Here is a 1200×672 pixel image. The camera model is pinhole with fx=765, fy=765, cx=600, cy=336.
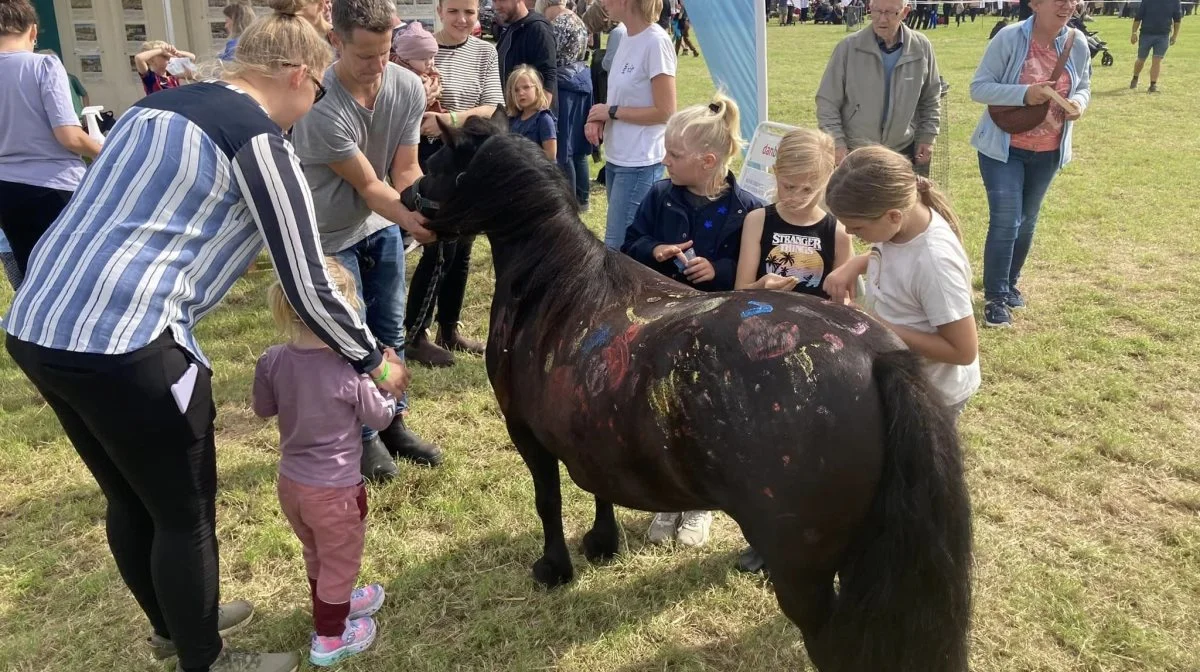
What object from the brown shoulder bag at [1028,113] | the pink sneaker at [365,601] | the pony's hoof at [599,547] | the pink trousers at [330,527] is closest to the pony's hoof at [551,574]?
the pony's hoof at [599,547]

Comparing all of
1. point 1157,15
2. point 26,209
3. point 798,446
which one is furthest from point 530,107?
point 1157,15

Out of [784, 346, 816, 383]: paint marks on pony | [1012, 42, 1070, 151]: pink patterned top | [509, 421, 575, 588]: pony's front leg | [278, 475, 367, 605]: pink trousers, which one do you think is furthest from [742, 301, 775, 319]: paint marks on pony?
[1012, 42, 1070, 151]: pink patterned top

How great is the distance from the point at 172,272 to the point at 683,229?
174cm

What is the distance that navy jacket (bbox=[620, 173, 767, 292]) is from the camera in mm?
2869

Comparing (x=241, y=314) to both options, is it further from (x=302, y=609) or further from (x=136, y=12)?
(x=136, y=12)

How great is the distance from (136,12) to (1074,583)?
11694 mm

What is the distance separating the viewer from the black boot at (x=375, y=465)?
139 inches

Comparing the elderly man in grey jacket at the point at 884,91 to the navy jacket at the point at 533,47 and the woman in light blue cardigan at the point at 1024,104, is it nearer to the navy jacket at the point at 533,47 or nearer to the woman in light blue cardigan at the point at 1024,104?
the woman in light blue cardigan at the point at 1024,104

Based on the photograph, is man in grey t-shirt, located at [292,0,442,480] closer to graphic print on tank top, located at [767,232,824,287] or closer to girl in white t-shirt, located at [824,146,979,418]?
graphic print on tank top, located at [767,232,824,287]

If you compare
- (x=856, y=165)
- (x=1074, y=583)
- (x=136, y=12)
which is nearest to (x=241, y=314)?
(x=856, y=165)

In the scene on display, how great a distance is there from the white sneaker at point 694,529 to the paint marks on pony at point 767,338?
1404 mm

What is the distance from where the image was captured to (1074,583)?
2.77 meters

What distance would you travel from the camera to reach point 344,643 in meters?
2.59

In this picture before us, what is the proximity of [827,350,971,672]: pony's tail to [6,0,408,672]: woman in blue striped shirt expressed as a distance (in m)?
1.40
